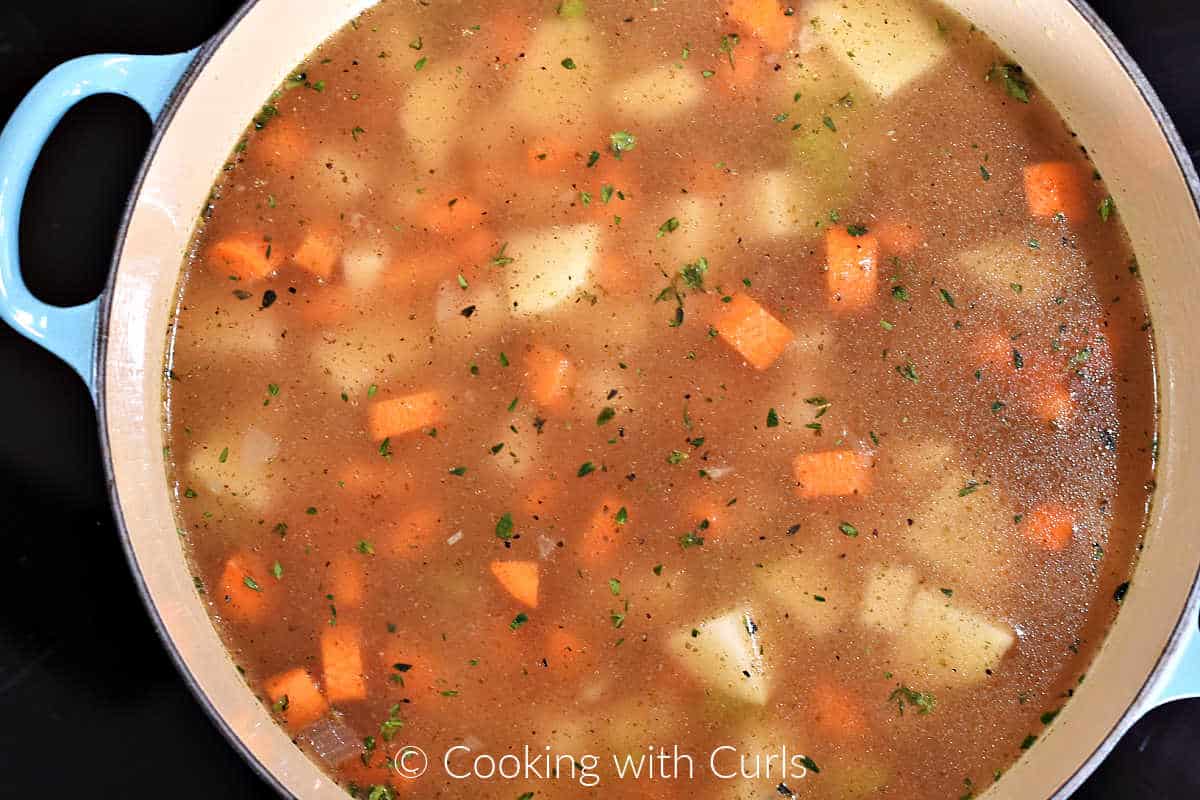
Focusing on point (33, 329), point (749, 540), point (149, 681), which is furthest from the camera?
point (149, 681)

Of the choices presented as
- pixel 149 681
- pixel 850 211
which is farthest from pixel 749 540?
pixel 149 681

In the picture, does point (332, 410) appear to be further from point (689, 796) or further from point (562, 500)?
point (689, 796)

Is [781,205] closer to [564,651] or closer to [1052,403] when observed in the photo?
[1052,403]

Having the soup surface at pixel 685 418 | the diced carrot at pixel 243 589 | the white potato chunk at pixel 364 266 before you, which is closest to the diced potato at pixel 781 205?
the soup surface at pixel 685 418

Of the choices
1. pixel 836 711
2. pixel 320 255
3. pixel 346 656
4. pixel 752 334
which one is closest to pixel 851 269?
pixel 752 334

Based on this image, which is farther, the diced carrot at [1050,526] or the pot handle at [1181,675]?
the diced carrot at [1050,526]

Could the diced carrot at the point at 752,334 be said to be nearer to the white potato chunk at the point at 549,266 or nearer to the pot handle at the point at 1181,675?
the white potato chunk at the point at 549,266

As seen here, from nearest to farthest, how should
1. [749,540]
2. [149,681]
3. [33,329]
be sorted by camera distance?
[33,329]
[749,540]
[149,681]

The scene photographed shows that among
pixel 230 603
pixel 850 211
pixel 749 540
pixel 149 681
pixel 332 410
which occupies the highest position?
pixel 850 211
